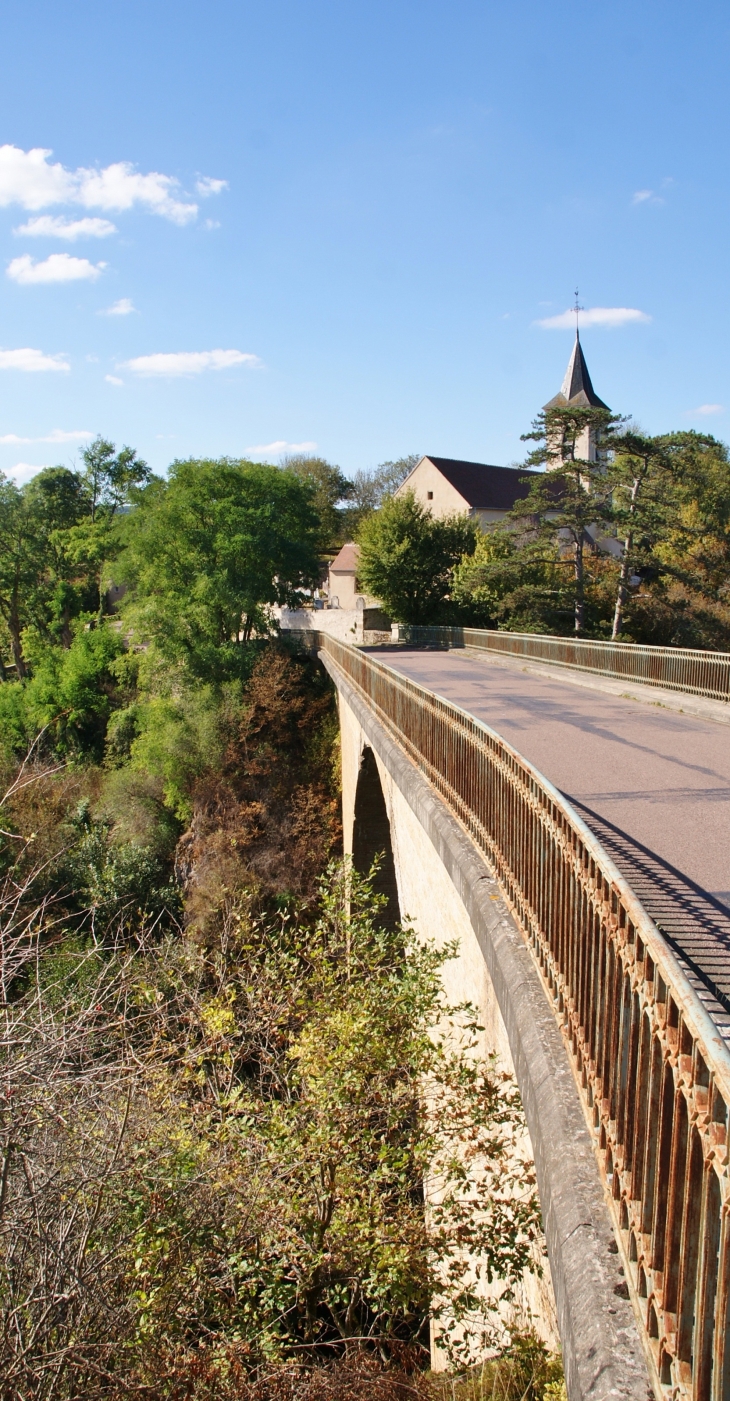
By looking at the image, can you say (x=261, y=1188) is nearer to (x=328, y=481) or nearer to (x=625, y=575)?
(x=625, y=575)

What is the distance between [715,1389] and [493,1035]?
3668 millimetres

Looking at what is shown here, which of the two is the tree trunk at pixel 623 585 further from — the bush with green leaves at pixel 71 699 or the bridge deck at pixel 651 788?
the bush with green leaves at pixel 71 699

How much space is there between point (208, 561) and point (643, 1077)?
2870cm

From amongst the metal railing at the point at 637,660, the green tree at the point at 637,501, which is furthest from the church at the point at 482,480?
the metal railing at the point at 637,660

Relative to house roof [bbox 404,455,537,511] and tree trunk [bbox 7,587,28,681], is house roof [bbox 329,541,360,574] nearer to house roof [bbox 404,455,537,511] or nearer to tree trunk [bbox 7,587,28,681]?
house roof [bbox 404,455,537,511]

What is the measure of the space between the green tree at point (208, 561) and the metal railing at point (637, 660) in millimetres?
8918

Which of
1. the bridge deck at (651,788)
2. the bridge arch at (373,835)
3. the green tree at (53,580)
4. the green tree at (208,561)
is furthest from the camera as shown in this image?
the green tree at (53,580)

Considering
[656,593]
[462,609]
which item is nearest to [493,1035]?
[656,593]

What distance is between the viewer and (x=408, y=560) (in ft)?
118

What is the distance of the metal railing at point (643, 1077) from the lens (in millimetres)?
1839

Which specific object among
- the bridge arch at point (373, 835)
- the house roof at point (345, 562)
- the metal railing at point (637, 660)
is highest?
the house roof at point (345, 562)

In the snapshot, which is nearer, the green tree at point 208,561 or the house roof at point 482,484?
the green tree at point 208,561

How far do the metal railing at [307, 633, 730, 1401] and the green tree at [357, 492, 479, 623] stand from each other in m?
31.7

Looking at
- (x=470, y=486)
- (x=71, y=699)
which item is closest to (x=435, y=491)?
(x=470, y=486)
